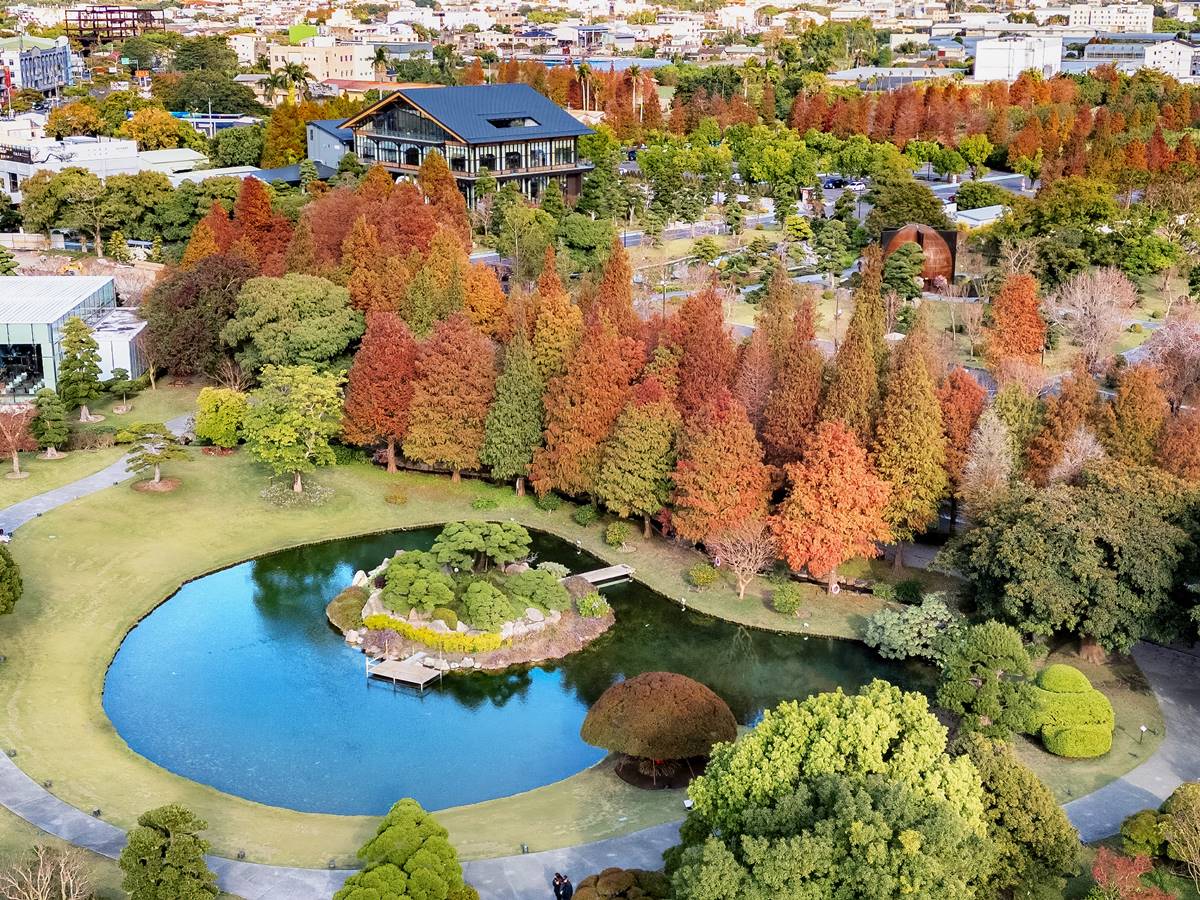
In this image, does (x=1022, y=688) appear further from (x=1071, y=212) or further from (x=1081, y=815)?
(x=1071, y=212)

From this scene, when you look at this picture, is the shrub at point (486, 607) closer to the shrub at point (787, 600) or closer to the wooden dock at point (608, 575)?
the wooden dock at point (608, 575)

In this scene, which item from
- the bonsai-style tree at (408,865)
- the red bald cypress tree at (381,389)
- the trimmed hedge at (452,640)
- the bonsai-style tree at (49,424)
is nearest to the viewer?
the bonsai-style tree at (408,865)

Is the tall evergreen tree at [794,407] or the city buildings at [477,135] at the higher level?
the city buildings at [477,135]

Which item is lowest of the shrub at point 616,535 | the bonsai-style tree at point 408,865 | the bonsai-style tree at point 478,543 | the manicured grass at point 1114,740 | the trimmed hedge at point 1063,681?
the manicured grass at point 1114,740

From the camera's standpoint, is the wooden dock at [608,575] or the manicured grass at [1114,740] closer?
the manicured grass at [1114,740]

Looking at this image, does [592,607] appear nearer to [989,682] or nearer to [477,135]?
[989,682]

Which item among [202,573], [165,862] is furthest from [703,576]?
[165,862]

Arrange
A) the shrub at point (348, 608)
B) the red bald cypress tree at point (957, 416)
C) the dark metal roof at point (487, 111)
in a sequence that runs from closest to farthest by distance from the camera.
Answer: the shrub at point (348, 608) → the red bald cypress tree at point (957, 416) → the dark metal roof at point (487, 111)

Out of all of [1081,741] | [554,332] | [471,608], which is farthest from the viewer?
[554,332]

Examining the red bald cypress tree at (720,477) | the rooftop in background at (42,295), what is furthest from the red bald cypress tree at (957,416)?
the rooftop in background at (42,295)
